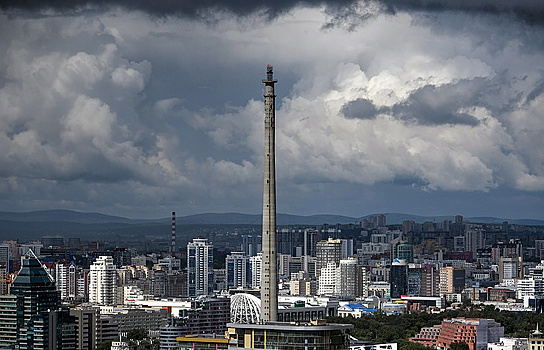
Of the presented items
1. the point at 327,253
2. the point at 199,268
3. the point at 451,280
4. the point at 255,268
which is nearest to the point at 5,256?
the point at 199,268

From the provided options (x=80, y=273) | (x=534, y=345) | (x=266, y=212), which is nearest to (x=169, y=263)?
(x=80, y=273)

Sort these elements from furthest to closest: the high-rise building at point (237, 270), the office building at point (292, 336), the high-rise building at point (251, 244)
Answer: the high-rise building at point (251, 244) < the high-rise building at point (237, 270) < the office building at point (292, 336)

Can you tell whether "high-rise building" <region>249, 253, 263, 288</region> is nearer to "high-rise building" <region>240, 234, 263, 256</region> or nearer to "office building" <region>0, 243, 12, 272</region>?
"high-rise building" <region>240, 234, 263, 256</region>

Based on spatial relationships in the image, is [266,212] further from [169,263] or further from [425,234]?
[425,234]

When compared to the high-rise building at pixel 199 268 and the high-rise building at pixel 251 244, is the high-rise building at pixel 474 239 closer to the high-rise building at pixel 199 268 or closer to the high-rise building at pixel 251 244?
the high-rise building at pixel 251 244

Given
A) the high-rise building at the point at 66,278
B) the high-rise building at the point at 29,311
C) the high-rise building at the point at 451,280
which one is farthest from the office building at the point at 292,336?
the high-rise building at the point at 451,280

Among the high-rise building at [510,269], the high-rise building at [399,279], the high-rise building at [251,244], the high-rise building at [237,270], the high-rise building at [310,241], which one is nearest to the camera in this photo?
the high-rise building at [399,279]

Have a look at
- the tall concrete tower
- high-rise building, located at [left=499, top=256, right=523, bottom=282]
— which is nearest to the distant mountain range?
high-rise building, located at [left=499, top=256, right=523, bottom=282]
